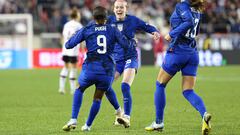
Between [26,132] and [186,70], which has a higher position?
[186,70]

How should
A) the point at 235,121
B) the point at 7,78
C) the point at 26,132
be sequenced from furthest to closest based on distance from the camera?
the point at 7,78 → the point at 235,121 → the point at 26,132

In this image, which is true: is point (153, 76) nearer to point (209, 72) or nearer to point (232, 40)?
point (209, 72)

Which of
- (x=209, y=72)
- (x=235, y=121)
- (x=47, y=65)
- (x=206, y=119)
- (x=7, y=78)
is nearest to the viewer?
(x=206, y=119)

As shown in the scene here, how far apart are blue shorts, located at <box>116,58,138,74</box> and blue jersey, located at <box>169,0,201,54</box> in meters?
1.69

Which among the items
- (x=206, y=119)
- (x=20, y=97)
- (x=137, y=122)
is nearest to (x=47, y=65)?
(x=20, y=97)

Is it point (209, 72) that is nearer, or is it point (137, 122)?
point (137, 122)

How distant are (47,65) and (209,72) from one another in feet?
29.4

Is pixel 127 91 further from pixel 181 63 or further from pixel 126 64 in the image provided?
pixel 181 63

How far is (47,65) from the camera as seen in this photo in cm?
3434

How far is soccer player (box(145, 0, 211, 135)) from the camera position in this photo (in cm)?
1062

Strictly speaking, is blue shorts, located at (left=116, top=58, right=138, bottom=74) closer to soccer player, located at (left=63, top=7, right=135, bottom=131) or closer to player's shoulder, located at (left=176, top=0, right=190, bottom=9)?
soccer player, located at (left=63, top=7, right=135, bottom=131)

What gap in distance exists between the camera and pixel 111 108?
1528 cm

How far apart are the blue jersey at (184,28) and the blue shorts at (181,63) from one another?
3.3 inches

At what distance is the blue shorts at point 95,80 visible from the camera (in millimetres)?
10773
